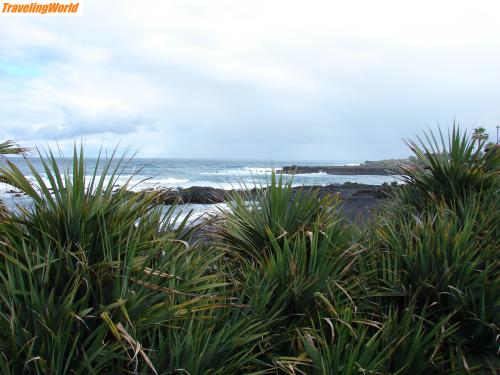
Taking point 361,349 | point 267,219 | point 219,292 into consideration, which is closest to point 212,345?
point 219,292

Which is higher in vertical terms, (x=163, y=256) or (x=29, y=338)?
(x=163, y=256)

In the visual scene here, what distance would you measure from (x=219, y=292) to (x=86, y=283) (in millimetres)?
1075

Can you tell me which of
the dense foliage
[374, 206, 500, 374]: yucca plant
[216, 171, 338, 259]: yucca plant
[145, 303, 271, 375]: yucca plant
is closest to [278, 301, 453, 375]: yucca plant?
the dense foliage

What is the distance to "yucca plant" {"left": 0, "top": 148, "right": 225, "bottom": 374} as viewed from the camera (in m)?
2.84

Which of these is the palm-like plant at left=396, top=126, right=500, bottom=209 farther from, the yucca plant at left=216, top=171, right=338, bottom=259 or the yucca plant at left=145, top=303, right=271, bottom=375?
the yucca plant at left=145, top=303, right=271, bottom=375

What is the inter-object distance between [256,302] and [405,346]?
1.25 m

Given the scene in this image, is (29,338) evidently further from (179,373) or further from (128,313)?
(179,373)

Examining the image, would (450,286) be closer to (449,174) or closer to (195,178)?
(449,174)

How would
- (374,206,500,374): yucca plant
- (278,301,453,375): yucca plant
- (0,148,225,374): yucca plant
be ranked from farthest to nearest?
1. (374,206,500,374): yucca plant
2. (278,301,453,375): yucca plant
3. (0,148,225,374): yucca plant

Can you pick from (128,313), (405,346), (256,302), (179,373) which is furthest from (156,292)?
(405,346)

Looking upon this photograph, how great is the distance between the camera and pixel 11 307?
2879 millimetres

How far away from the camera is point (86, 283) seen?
312 cm

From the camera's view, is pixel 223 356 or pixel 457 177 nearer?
pixel 223 356

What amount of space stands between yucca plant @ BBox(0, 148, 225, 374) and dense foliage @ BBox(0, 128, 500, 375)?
0.04 ft
